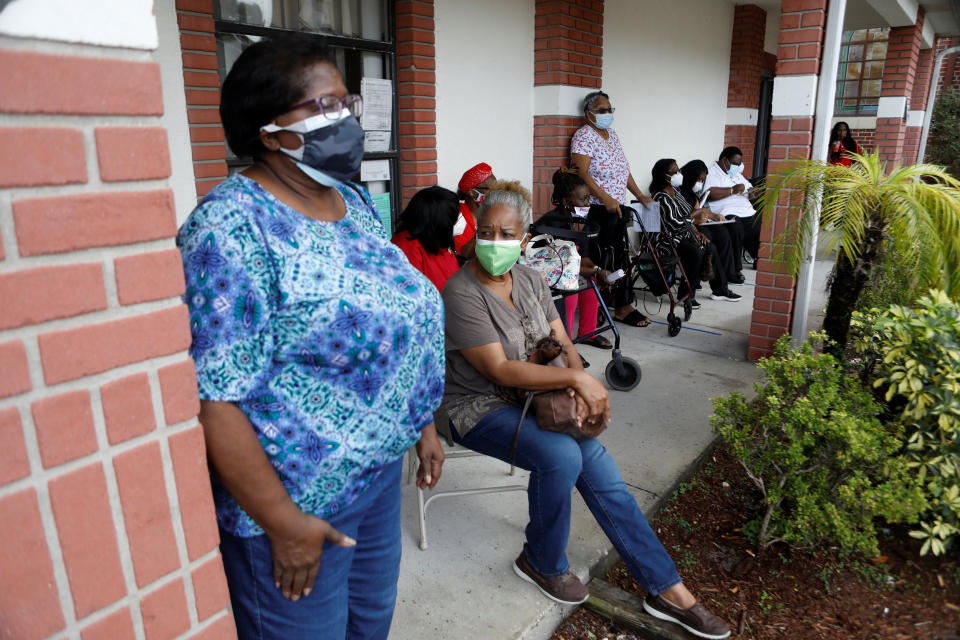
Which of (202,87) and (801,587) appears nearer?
(801,587)

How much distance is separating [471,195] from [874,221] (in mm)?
2476

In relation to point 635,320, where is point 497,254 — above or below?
above

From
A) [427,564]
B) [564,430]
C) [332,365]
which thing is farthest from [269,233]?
[427,564]

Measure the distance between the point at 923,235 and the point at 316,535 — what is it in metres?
3.25

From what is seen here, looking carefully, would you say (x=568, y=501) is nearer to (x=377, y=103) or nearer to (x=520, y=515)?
(x=520, y=515)

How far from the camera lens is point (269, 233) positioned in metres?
1.23

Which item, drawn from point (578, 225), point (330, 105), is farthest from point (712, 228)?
point (330, 105)

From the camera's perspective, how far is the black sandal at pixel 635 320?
6.09 m

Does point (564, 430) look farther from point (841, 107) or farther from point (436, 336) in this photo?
point (841, 107)

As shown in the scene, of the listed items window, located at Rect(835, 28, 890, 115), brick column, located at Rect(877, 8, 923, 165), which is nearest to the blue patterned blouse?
brick column, located at Rect(877, 8, 923, 165)

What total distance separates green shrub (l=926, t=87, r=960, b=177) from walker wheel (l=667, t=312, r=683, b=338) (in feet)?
36.9

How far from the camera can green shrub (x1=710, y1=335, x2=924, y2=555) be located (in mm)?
2475

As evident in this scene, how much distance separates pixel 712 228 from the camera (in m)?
7.32

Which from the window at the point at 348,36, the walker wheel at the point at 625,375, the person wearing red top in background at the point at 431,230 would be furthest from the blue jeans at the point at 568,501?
the window at the point at 348,36
